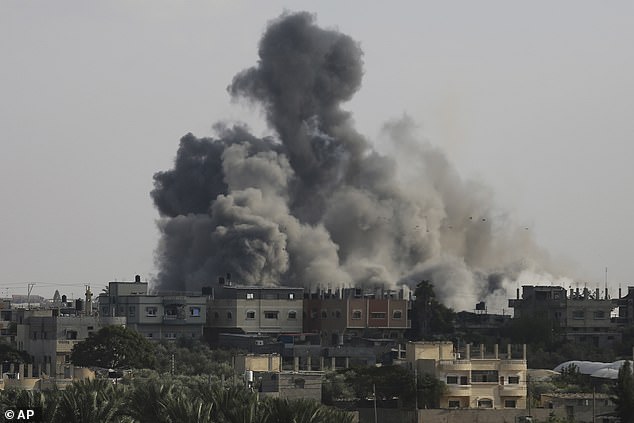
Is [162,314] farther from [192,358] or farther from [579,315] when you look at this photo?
[579,315]

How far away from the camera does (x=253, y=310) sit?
11212cm

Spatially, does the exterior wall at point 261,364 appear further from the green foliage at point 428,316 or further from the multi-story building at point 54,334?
the green foliage at point 428,316

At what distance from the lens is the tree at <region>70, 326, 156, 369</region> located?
289 feet

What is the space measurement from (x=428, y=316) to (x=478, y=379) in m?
42.6

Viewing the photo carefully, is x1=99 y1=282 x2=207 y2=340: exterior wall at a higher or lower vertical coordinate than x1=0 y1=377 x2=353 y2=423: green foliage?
higher

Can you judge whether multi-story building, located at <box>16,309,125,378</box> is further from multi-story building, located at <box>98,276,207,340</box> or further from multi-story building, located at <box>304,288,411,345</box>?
multi-story building, located at <box>304,288,411,345</box>

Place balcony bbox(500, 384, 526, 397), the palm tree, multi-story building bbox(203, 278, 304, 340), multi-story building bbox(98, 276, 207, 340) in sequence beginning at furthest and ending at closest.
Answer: multi-story building bbox(203, 278, 304, 340), multi-story building bbox(98, 276, 207, 340), balcony bbox(500, 384, 526, 397), the palm tree

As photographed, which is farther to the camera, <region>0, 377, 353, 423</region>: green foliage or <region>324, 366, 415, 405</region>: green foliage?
<region>324, 366, 415, 405</region>: green foliage

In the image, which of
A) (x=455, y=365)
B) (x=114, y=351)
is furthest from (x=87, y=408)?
(x=114, y=351)

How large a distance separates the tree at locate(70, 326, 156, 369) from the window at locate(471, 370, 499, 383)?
2009cm

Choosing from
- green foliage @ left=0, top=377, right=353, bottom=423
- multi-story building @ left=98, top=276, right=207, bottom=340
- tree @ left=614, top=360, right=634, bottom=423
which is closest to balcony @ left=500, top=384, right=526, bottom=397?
tree @ left=614, top=360, right=634, bottom=423

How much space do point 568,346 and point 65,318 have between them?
28364 millimetres

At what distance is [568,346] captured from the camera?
107 m

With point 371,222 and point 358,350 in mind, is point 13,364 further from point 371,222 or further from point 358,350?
point 371,222
